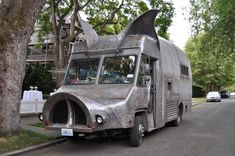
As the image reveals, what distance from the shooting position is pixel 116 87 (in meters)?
9.90

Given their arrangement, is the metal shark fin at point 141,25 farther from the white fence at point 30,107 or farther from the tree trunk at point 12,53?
the white fence at point 30,107

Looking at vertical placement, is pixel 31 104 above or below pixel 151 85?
below

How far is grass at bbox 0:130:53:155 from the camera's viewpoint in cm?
896

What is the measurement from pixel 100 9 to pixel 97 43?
45.1 ft

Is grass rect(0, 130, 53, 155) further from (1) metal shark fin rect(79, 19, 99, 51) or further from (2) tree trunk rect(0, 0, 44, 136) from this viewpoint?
(1) metal shark fin rect(79, 19, 99, 51)

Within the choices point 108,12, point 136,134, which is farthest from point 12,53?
point 108,12

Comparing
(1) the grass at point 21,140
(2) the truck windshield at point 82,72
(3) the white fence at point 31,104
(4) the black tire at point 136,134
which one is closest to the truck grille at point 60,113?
(1) the grass at point 21,140

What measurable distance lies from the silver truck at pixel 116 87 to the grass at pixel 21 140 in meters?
0.90

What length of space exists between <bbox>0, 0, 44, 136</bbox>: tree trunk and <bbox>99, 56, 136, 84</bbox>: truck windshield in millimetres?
2230

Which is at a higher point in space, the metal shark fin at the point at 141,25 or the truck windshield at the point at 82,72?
the metal shark fin at the point at 141,25

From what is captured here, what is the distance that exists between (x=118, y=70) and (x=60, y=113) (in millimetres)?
2199

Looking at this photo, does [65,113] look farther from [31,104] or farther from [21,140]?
[31,104]

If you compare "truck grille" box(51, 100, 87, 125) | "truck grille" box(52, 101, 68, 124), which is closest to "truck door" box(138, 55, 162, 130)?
"truck grille" box(51, 100, 87, 125)

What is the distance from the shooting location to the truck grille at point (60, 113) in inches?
351
